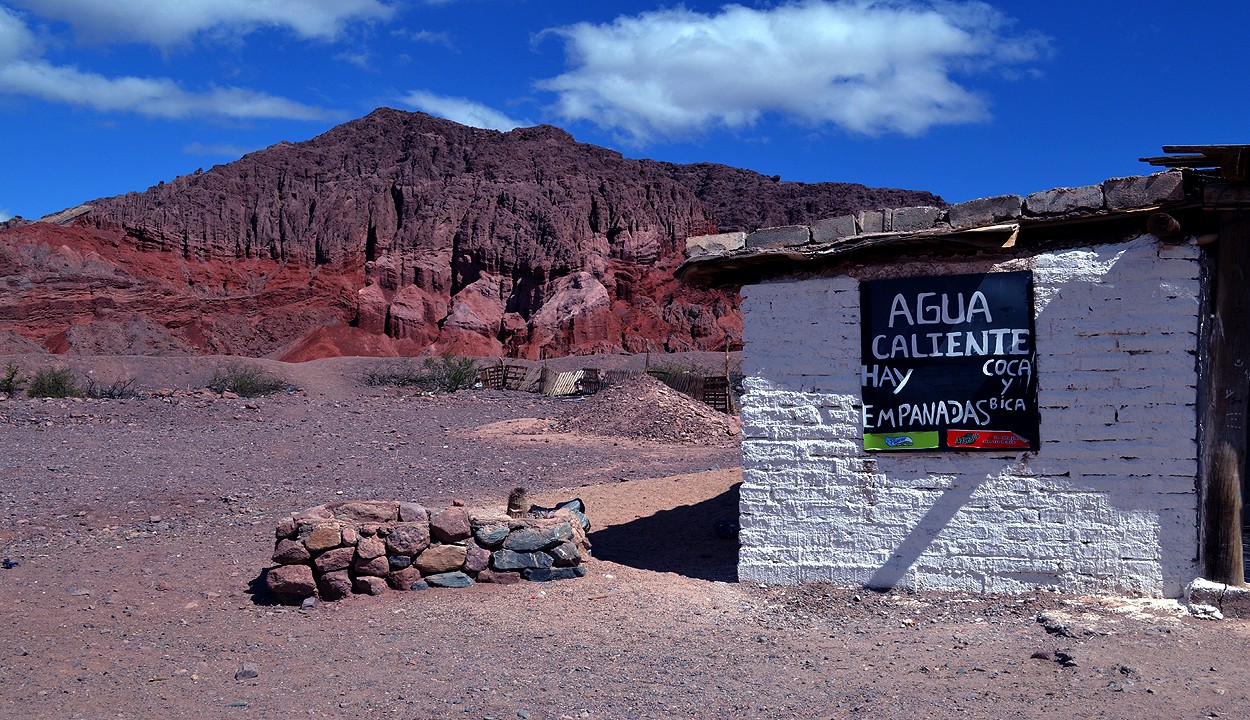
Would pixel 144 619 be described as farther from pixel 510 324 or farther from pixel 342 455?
pixel 510 324

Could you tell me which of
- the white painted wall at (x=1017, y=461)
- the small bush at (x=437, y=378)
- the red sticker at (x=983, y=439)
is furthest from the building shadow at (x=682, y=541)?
the small bush at (x=437, y=378)

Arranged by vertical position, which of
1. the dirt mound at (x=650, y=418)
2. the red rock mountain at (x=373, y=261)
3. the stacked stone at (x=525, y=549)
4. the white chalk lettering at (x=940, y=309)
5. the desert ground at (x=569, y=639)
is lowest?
the desert ground at (x=569, y=639)

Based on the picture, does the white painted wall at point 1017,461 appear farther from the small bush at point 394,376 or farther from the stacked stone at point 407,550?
the small bush at point 394,376

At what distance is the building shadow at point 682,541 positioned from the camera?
8.39m

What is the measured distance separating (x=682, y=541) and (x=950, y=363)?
3662 millimetres

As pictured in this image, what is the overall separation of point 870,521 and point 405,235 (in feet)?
174

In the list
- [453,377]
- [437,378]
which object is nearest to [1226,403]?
[453,377]

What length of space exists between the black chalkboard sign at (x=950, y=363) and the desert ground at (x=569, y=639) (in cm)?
117

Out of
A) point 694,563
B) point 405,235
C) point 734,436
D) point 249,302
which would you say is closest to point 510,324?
point 405,235

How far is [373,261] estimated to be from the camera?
5634cm

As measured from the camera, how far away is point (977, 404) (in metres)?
6.92

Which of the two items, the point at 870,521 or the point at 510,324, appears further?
the point at 510,324

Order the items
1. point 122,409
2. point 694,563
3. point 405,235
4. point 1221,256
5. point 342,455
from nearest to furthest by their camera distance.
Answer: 1. point 1221,256
2. point 694,563
3. point 342,455
4. point 122,409
5. point 405,235

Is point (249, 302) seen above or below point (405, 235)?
below
